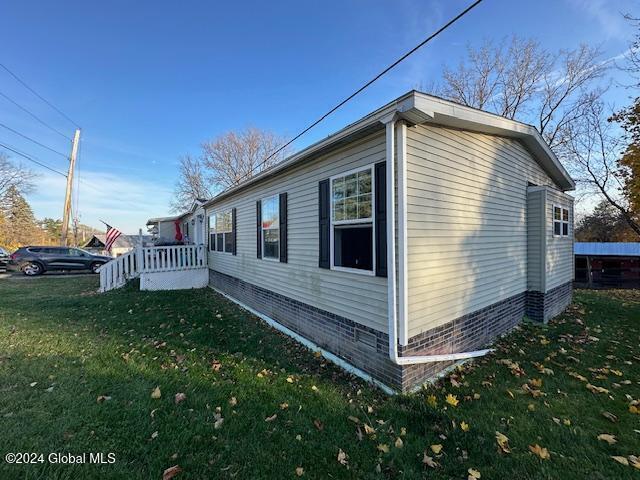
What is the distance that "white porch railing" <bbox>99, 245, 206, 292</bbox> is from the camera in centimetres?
1025

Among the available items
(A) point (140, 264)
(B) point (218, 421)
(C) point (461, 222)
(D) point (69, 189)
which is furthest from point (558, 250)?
(D) point (69, 189)

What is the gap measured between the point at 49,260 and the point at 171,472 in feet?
59.2

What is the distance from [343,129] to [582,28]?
8016mm

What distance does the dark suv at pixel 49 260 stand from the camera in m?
15.1

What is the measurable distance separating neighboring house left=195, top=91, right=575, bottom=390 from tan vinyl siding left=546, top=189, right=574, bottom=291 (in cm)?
8

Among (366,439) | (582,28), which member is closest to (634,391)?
(366,439)

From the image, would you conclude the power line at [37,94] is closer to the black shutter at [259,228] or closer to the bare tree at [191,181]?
the bare tree at [191,181]

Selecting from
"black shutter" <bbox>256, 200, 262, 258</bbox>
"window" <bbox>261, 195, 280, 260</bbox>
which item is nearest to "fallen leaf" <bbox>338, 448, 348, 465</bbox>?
"window" <bbox>261, 195, 280, 260</bbox>

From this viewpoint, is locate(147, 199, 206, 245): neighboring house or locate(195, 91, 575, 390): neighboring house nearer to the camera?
locate(195, 91, 575, 390): neighboring house

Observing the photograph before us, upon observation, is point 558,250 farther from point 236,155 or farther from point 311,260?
point 236,155

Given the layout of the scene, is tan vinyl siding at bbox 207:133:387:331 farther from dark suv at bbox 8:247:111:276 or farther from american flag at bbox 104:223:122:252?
dark suv at bbox 8:247:111:276

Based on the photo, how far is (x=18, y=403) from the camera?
3201mm

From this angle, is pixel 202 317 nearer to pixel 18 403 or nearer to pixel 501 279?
pixel 18 403

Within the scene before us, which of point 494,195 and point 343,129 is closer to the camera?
point 343,129
